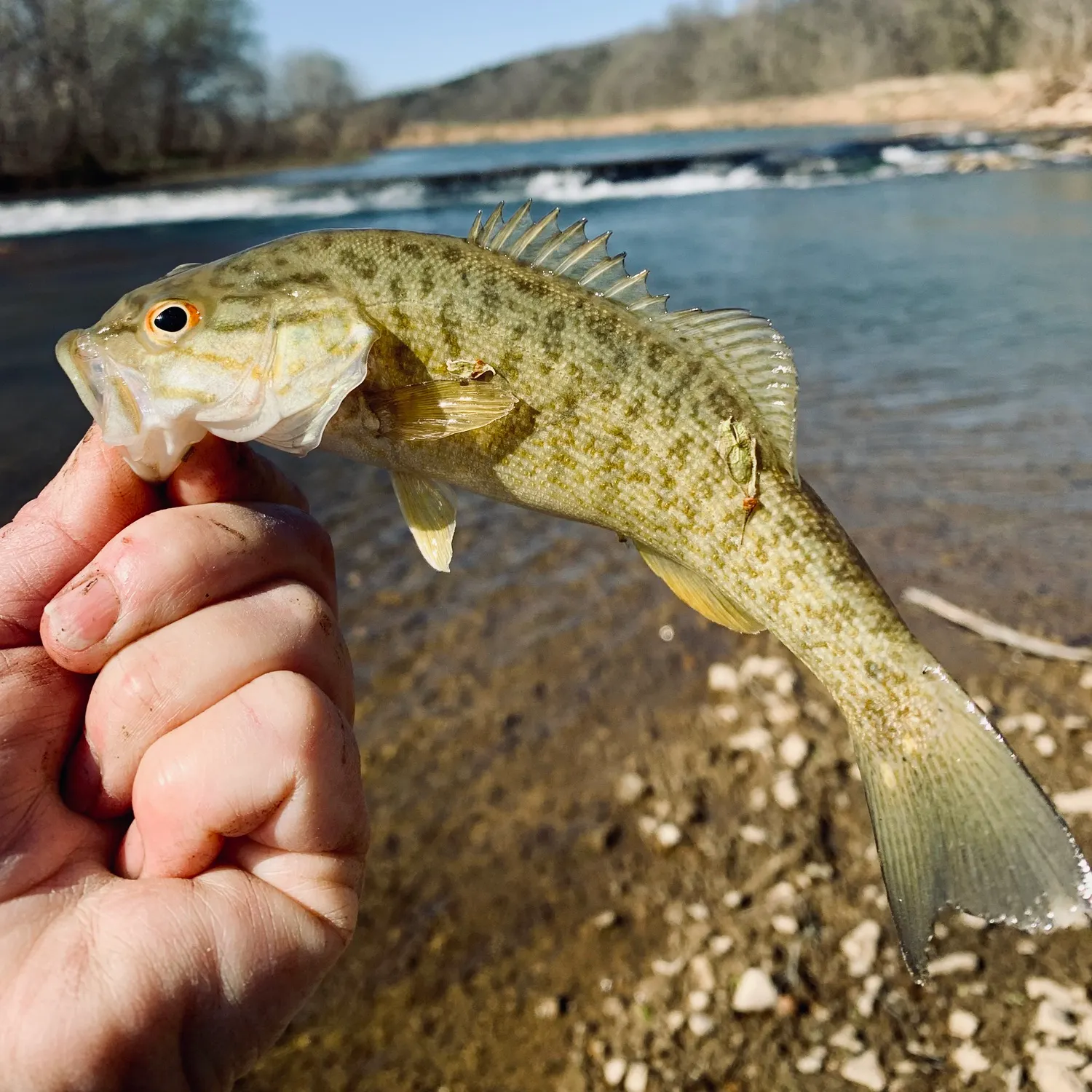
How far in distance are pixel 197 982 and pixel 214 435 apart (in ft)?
4.01

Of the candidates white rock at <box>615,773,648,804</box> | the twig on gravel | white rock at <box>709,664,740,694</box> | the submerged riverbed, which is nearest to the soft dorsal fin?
the submerged riverbed

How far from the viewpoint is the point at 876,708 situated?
2.26 m

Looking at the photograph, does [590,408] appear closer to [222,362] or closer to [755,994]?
[222,362]

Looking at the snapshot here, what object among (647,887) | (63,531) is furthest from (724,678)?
(63,531)

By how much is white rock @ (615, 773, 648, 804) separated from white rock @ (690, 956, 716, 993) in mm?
976

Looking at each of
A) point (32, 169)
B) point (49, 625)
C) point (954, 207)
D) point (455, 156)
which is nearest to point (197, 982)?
point (49, 625)

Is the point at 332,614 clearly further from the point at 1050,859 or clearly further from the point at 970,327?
the point at 970,327

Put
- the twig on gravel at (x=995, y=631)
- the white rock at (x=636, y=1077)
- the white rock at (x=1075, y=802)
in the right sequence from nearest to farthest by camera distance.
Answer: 1. the white rock at (x=636, y=1077)
2. the white rock at (x=1075, y=802)
3. the twig on gravel at (x=995, y=631)

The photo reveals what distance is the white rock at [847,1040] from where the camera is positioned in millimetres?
3559

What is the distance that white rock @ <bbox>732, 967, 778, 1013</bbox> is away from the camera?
147 inches

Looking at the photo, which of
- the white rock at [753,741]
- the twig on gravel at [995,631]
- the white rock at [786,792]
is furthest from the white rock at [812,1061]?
the twig on gravel at [995,631]

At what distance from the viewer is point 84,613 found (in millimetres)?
1980

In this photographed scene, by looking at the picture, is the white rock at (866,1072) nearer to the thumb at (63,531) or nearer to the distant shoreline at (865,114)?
the thumb at (63,531)

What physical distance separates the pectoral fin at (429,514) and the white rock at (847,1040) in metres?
2.62
